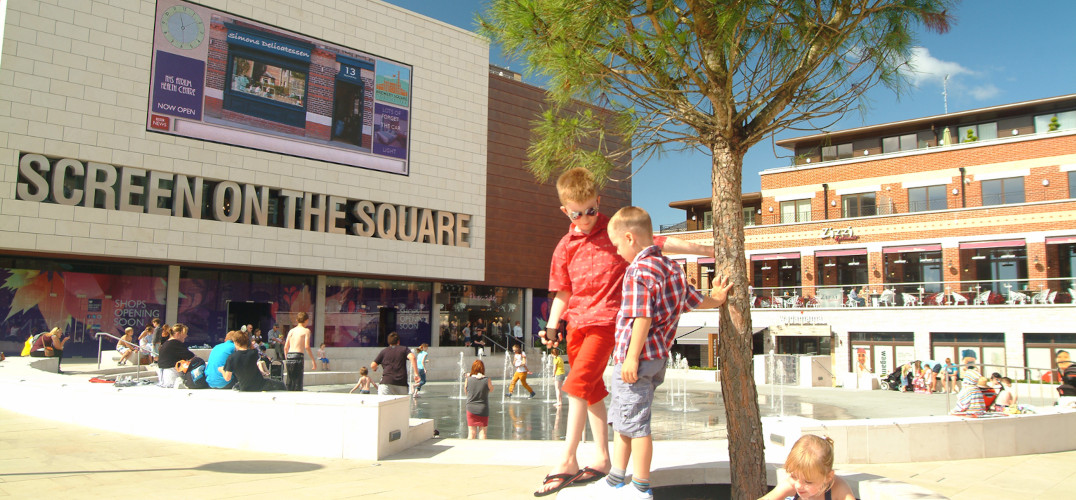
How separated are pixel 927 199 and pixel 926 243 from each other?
99.0 inches

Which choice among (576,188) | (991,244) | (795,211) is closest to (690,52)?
(576,188)

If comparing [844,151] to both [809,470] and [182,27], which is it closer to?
[182,27]

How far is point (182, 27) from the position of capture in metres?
26.0

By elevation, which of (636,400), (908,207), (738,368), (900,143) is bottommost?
(636,400)

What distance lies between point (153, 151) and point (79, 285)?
5946 millimetres

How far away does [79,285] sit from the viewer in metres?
25.7

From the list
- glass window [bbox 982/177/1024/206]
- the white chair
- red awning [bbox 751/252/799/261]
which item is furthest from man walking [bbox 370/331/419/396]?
glass window [bbox 982/177/1024/206]

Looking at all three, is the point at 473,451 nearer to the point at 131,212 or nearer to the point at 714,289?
the point at 714,289

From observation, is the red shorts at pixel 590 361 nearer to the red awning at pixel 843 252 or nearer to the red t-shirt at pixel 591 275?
the red t-shirt at pixel 591 275

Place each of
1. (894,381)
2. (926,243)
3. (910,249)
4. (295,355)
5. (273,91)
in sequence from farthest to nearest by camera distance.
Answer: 1. (910,249)
2. (926,243)
3. (273,91)
4. (894,381)
5. (295,355)

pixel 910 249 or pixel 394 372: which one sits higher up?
pixel 910 249

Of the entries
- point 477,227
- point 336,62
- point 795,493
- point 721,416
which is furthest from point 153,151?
point 795,493

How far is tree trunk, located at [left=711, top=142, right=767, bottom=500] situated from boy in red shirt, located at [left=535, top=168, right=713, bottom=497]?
1.61ft

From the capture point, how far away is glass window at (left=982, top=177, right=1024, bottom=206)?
95.7 feet
